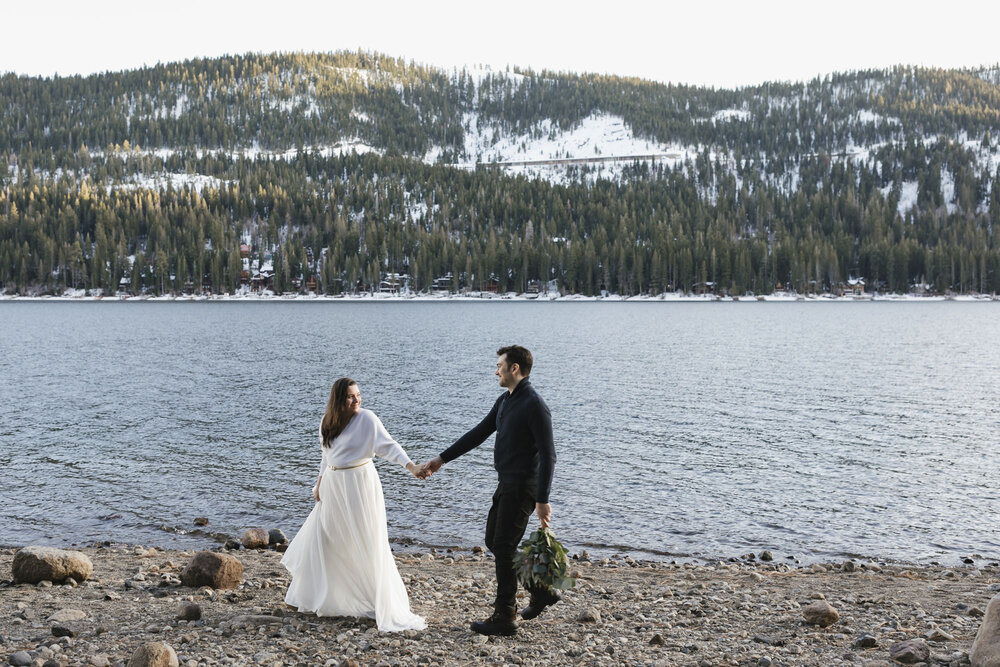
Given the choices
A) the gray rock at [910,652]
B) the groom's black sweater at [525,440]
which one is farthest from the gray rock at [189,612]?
the gray rock at [910,652]

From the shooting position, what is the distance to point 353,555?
30.2 ft

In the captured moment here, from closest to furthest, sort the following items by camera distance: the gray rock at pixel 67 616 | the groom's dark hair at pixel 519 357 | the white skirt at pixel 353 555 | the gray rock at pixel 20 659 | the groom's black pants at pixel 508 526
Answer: the gray rock at pixel 20 659
the groom's dark hair at pixel 519 357
the groom's black pants at pixel 508 526
the white skirt at pixel 353 555
the gray rock at pixel 67 616

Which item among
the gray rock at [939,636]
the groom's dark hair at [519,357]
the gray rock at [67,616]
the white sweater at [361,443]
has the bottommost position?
the gray rock at [67,616]

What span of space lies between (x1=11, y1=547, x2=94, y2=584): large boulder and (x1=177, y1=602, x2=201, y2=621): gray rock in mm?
3570

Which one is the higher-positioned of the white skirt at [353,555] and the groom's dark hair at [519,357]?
the groom's dark hair at [519,357]

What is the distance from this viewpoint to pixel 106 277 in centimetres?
18900

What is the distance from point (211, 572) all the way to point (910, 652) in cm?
931

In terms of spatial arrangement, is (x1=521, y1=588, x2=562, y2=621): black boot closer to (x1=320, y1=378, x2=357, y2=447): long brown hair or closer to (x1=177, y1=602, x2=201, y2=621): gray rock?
(x1=320, y1=378, x2=357, y2=447): long brown hair

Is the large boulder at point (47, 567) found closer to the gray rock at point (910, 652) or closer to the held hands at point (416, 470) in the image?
the held hands at point (416, 470)

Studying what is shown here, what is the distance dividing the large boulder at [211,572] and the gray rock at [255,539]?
14.4ft

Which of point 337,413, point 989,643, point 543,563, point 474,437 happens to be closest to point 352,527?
point 337,413

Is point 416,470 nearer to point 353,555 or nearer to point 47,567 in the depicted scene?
point 353,555

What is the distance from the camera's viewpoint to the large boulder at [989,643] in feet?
24.9

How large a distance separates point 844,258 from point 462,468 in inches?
7737
